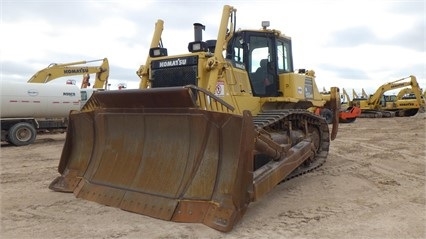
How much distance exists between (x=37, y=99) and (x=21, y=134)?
4.15ft

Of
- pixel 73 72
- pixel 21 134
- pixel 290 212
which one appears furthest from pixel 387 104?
pixel 290 212

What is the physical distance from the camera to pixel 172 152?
464cm

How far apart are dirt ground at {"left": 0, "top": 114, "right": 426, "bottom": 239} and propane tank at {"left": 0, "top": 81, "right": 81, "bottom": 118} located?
6.58 m

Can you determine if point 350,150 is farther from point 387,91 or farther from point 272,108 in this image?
point 387,91

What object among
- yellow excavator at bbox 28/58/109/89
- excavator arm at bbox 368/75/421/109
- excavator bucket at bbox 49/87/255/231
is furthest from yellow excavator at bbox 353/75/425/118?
excavator bucket at bbox 49/87/255/231

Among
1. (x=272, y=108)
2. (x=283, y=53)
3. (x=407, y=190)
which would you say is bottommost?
(x=407, y=190)

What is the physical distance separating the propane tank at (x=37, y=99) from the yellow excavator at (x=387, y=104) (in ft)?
60.1

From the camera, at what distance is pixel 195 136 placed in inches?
177

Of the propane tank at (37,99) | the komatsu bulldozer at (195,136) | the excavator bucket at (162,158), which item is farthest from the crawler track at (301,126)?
the propane tank at (37,99)

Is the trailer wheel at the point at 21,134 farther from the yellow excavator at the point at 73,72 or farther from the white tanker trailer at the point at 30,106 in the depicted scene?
the yellow excavator at the point at 73,72

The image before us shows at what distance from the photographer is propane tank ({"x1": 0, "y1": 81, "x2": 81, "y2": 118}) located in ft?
42.7

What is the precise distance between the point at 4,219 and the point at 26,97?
9.96 metres

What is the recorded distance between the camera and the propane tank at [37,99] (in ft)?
42.7

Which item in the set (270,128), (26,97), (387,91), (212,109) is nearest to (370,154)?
(270,128)
